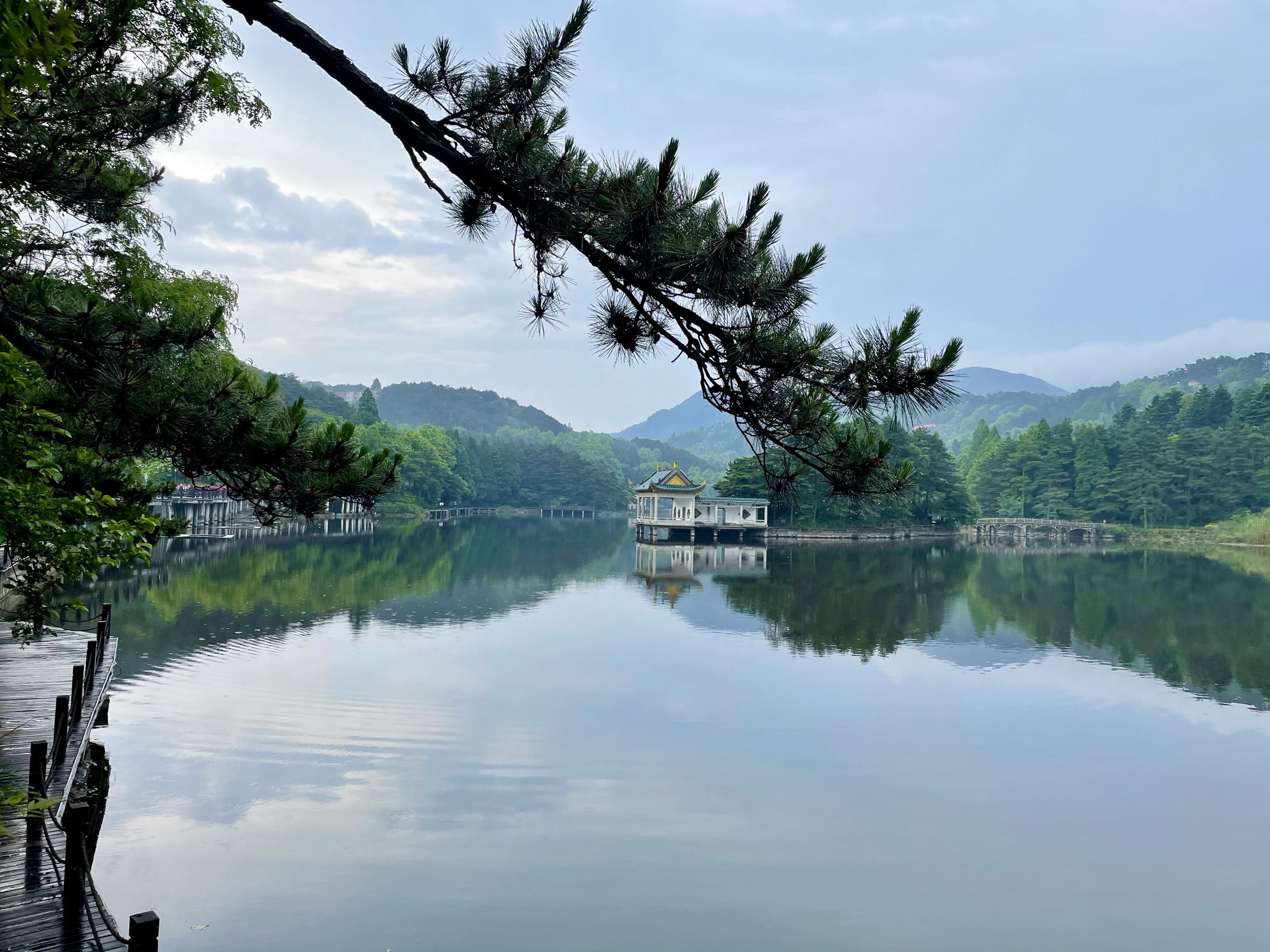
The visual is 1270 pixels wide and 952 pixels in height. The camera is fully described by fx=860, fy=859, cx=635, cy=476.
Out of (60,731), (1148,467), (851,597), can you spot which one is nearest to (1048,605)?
(851,597)

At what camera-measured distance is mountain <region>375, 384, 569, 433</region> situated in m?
147

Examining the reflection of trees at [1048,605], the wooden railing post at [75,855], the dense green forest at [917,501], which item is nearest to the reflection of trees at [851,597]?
the reflection of trees at [1048,605]

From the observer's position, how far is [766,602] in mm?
22016

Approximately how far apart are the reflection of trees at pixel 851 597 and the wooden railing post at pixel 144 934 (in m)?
13.6

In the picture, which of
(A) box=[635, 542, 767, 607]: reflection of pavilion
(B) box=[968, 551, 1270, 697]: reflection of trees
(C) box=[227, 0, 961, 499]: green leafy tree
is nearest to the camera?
(C) box=[227, 0, 961, 499]: green leafy tree

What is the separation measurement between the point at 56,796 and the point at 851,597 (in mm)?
19875

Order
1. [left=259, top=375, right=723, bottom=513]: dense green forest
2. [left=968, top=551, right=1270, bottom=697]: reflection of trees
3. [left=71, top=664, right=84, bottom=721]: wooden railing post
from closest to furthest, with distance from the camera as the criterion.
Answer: [left=71, top=664, right=84, bottom=721]: wooden railing post
[left=968, top=551, right=1270, bottom=697]: reflection of trees
[left=259, top=375, right=723, bottom=513]: dense green forest

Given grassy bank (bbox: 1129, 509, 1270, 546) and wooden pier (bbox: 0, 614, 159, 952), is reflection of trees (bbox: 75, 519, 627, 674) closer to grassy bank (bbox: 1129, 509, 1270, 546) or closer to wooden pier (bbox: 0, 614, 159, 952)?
wooden pier (bbox: 0, 614, 159, 952)

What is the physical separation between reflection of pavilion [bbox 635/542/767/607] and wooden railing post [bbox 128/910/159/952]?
61.5 ft

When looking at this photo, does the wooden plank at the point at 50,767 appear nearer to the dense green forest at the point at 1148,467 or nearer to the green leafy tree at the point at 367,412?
the green leafy tree at the point at 367,412

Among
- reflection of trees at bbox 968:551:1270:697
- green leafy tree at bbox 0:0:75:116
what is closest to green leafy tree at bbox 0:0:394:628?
green leafy tree at bbox 0:0:75:116

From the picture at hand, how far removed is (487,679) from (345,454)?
29.9ft

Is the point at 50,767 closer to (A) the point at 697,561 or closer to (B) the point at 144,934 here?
(B) the point at 144,934

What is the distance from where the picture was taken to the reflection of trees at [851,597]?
17297 mm
